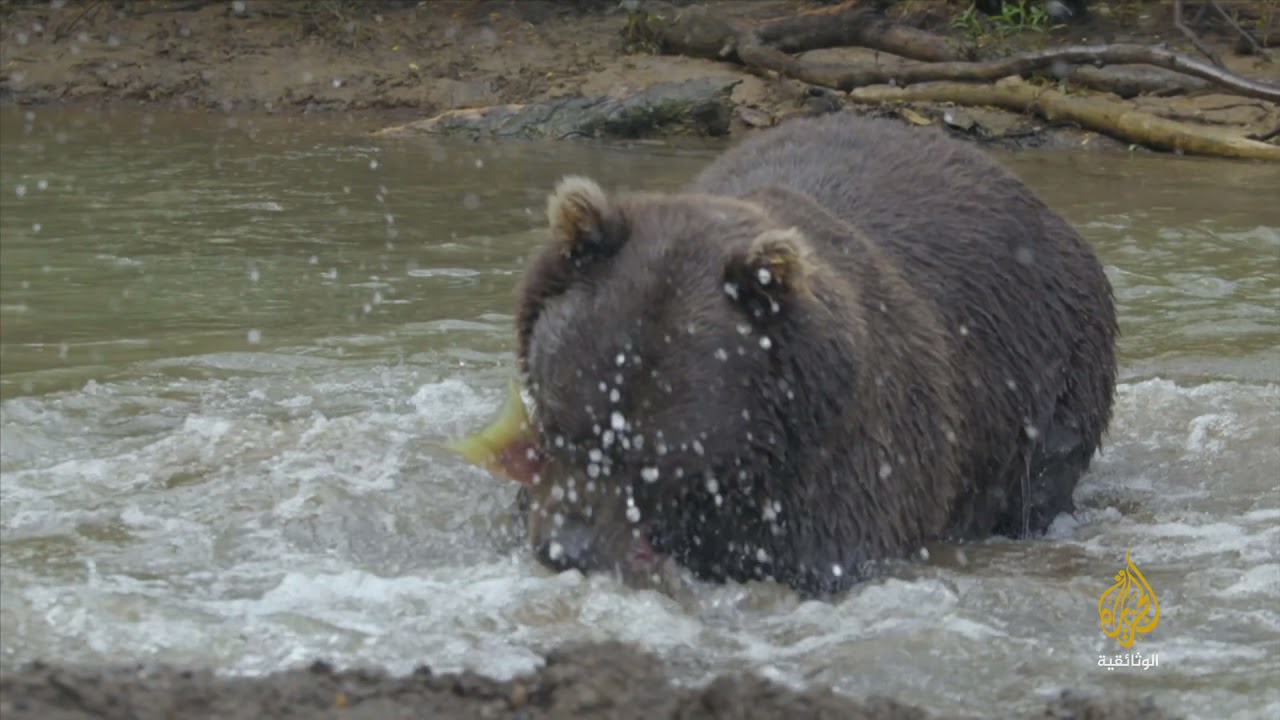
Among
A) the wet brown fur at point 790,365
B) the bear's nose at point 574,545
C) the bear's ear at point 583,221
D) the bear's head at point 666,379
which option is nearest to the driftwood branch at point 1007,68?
the wet brown fur at point 790,365

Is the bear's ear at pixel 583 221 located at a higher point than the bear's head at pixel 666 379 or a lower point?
higher

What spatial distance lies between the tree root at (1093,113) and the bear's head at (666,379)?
9.92 meters

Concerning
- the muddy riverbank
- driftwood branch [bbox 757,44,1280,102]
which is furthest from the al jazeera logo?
the muddy riverbank

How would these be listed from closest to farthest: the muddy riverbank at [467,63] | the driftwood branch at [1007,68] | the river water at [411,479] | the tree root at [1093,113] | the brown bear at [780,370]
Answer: the river water at [411,479], the brown bear at [780,370], the driftwood branch at [1007,68], the tree root at [1093,113], the muddy riverbank at [467,63]

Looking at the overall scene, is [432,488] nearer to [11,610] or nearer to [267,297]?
[11,610]

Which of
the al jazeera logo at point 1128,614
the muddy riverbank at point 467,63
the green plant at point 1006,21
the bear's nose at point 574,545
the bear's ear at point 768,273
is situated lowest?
the muddy riverbank at point 467,63

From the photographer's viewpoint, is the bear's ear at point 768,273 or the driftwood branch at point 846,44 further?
the driftwood branch at point 846,44

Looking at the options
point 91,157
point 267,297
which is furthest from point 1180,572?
point 91,157

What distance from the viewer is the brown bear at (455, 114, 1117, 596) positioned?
190 inches

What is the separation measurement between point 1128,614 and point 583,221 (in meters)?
1.90

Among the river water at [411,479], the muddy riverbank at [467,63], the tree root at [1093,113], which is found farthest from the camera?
the muddy riverbank at [467,63]

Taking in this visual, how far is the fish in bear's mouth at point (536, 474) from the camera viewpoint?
4.99m

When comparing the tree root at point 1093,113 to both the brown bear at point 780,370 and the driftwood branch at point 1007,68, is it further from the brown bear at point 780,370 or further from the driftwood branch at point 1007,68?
the brown bear at point 780,370

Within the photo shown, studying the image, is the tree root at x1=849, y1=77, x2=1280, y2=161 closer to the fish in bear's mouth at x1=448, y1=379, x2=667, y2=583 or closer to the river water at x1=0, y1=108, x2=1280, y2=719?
the river water at x1=0, y1=108, x2=1280, y2=719
